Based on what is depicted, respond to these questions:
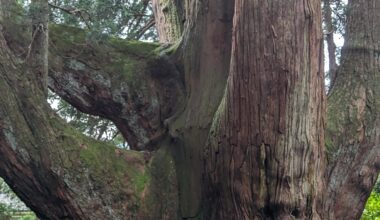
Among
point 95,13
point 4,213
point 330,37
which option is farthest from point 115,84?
point 330,37

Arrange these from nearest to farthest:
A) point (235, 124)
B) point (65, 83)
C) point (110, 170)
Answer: point (235, 124) < point (110, 170) < point (65, 83)

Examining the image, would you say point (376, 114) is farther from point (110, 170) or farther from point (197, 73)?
point (110, 170)

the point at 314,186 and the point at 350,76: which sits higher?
the point at 350,76

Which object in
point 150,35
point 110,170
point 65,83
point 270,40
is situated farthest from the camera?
point 150,35

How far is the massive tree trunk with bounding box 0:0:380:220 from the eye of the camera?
312cm

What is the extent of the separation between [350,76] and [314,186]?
116 centimetres

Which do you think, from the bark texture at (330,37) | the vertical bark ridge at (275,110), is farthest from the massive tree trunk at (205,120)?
the bark texture at (330,37)

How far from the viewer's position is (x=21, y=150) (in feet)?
11.0

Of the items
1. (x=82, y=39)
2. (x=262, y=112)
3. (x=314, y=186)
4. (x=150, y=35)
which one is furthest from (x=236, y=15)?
(x=150, y=35)

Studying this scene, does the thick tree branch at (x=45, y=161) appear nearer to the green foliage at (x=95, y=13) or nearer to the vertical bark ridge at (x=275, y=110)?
the green foliage at (x=95, y=13)

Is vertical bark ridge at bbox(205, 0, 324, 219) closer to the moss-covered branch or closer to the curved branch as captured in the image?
the moss-covered branch

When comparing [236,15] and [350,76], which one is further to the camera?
[350,76]

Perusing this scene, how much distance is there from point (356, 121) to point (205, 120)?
3.43 ft

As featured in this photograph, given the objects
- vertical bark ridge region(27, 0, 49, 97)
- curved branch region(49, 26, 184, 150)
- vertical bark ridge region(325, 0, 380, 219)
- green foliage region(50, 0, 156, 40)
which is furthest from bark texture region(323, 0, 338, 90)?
vertical bark ridge region(27, 0, 49, 97)
